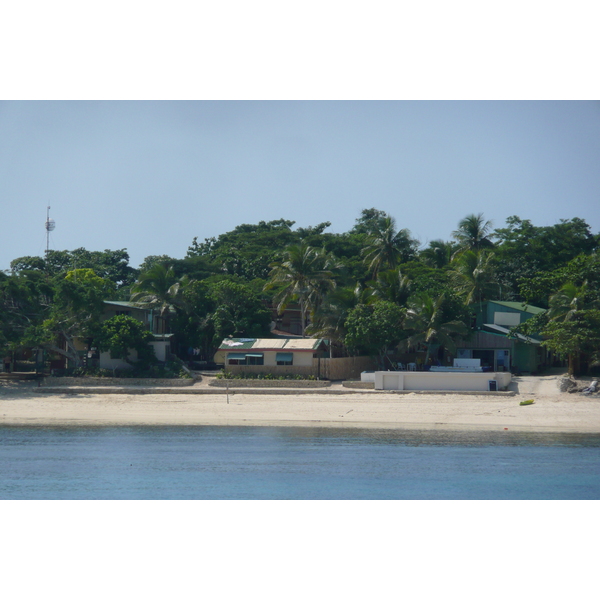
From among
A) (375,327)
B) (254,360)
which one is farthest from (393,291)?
(254,360)

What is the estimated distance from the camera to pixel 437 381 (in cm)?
3017

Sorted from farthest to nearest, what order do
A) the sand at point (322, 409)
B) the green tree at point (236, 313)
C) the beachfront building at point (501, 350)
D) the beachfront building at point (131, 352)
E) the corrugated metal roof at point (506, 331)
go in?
the green tree at point (236, 313) < the beachfront building at point (501, 350) < the corrugated metal roof at point (506, 331) < the beachfront building at point (131, 352) < the sand at point (322, 409)

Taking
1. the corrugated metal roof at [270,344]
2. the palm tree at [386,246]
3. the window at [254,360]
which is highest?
the palm tree at [386,246]

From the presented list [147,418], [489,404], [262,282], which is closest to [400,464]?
[489,404]

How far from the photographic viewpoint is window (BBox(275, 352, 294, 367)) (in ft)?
109

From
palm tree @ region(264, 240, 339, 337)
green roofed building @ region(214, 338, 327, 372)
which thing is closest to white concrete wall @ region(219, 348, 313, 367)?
green roofed building @ region(214, 338, 327, 372)

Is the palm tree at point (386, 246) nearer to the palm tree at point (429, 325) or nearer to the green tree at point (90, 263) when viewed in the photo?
the palm tree at point (429, 325)

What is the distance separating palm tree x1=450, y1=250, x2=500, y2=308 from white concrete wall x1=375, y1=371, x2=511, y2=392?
31.6 feet

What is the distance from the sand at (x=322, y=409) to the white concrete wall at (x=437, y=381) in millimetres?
679

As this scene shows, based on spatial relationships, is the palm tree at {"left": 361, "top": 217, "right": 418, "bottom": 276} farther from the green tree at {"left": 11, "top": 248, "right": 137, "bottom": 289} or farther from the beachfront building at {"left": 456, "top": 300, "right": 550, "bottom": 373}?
the green tree at {"left": 11, "top": 248, "right": 137, "bottom": 289}

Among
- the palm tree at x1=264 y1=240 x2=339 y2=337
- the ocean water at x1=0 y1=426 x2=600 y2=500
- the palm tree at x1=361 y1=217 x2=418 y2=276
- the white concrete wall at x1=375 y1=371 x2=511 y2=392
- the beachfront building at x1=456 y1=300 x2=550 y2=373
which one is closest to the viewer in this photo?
the ocean water at x1=0 y1=426 x2=600 y2=500

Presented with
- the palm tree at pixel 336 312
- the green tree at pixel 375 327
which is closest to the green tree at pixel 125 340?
the palm tree at pixel 336 312

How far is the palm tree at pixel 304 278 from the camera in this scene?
1489 inches
